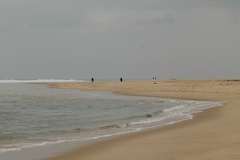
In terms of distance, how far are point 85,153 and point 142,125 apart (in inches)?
288

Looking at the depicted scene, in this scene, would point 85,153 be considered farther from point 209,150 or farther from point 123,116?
point 123,116

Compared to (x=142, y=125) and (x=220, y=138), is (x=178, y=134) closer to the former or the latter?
(x=220, y=138)

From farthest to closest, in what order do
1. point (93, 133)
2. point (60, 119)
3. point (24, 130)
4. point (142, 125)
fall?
point (60, 119), point (142, 125), point (24, 130), point (93, 133)

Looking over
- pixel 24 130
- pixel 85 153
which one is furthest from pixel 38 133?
pixel 85 153

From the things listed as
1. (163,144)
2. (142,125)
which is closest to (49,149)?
(163,144)

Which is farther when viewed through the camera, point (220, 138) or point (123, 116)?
point (123, 116)

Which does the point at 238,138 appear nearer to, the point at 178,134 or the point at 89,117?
the point at 178,134

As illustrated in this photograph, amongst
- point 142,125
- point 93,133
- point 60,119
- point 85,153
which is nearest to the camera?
point 85,153

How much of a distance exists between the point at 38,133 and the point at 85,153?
17.8ft

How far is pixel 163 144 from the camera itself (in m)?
11.7

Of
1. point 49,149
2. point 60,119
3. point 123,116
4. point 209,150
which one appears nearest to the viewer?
point 209,150

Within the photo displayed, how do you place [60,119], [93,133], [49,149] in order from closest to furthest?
1. [49,149]
2. [93,133]
3. [60,119]

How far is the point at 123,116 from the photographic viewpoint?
22672 millimetres

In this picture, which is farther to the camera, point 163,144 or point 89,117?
point 89,117
